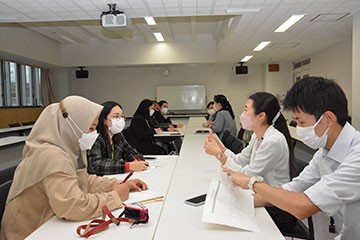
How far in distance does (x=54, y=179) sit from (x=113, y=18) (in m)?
3.05

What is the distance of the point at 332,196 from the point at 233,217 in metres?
0.42

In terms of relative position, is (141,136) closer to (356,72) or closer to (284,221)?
(284,221)

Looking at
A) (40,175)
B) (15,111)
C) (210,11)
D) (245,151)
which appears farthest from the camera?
(15,111)

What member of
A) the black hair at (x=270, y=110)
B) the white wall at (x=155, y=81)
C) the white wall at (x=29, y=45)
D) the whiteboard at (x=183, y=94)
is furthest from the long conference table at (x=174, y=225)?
the white wall at (x=155, y=81)

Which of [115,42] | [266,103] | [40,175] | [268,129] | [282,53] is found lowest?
[40,175]

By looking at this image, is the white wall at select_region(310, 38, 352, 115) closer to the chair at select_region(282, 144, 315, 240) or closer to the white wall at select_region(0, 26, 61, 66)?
the chair at select_region(282, 144, 315, 240)

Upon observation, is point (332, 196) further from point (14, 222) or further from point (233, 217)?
point (14, 222)

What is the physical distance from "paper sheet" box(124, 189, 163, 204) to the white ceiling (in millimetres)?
2663

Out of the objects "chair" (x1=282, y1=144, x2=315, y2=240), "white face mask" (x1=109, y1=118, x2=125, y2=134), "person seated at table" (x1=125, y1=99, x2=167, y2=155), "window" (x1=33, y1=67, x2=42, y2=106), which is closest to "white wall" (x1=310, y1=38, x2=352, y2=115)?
"person seated at table" (x1=125, y1=99, x2=167, y2=155)

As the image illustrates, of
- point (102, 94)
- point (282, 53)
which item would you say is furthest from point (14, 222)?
point (102, 94)

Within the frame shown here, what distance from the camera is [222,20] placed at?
683cm

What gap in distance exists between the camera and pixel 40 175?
4.85 feet

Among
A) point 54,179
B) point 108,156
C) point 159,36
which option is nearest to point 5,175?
point 54,179

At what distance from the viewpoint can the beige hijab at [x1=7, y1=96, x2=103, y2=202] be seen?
4.89 ft
